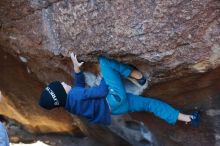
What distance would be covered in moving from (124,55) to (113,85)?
0.20 m

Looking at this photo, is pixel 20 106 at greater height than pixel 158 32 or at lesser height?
lesser

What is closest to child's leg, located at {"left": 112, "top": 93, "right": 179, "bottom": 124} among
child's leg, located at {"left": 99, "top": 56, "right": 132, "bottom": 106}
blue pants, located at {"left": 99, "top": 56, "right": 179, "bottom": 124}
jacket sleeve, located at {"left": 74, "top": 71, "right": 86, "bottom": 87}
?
blue pants, located at {"left": 99, "top": 56, "right": 179, "bottom": 124}

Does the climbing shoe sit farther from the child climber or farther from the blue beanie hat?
the blue beanie hat

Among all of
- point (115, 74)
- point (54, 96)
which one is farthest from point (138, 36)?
point (54, 96)

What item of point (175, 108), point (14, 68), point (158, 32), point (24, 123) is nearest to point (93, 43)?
point (158, 32)

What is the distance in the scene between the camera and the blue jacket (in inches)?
112

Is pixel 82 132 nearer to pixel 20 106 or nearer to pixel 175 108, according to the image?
pixel 20 106

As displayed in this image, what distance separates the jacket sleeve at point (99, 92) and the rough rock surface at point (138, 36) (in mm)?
177

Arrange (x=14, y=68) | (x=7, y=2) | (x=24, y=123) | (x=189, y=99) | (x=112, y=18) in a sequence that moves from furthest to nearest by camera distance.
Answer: (x=24, y=123), (x=14, y=68), (x=7, y=2), (x=189, y=99), (x=112, y=18)

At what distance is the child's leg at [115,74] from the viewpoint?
8.95 feet

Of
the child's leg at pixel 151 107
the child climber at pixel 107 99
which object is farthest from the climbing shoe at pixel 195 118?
the child's leg at pixel 151 107

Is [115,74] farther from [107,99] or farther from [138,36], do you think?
[138,36]

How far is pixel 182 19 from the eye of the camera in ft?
7.88

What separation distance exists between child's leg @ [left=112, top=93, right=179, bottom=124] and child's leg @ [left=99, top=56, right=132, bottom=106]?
0.10 metres
